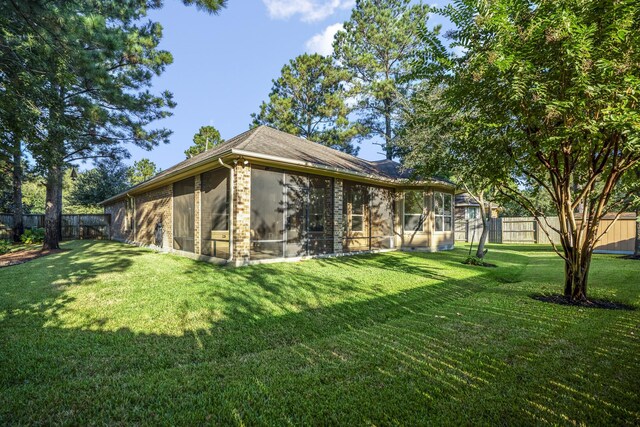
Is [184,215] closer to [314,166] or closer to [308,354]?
[314,166]

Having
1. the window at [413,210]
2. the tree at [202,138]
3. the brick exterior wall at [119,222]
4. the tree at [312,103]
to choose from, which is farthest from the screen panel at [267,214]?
the tree at [202,138]

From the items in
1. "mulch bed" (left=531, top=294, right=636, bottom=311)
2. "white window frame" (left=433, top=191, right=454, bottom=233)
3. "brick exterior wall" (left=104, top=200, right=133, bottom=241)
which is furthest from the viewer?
"brick exterior wall" (left=104, top=200, right=133, bottom=241)

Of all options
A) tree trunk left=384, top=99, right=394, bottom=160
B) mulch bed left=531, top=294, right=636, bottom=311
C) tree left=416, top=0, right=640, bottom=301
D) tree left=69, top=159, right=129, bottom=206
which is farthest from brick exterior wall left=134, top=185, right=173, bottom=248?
tree trunk left=384, top=99, right=394, bottom=160

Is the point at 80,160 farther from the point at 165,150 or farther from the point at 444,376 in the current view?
the point at 444,376

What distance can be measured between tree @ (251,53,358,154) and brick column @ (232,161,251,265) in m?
17.7

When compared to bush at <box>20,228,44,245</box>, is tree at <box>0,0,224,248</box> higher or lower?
higher

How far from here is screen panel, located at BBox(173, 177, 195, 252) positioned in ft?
33.0

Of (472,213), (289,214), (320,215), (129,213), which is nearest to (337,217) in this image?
(320,215)

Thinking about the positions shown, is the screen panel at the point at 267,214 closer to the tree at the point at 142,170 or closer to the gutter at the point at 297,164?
the gutter at the point at 297,164

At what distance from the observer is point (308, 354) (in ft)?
10.2

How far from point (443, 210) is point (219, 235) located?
988 cm

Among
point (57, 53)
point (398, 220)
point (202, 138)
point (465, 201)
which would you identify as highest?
point (202, 138)

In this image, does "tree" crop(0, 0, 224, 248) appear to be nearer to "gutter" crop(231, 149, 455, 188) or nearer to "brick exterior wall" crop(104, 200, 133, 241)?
"gutter" crop(231, 149, 455, 188)

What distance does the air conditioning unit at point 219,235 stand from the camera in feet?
27.4
